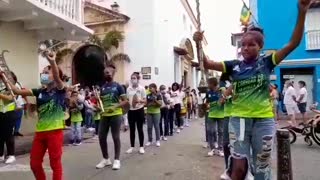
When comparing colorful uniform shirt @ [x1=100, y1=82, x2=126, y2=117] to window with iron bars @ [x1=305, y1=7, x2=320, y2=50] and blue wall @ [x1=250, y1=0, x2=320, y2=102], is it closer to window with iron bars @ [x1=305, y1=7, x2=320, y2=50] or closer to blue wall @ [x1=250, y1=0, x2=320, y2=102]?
blue wall @ [x1=250, y1=0, x2=320, y2=102]

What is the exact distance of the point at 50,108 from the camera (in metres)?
6.14

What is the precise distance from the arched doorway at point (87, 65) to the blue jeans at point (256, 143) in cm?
2044

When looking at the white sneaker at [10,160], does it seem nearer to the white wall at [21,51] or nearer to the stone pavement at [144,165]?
the stone pavement at [144,165]

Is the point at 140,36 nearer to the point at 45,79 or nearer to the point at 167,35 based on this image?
the point at 167,35

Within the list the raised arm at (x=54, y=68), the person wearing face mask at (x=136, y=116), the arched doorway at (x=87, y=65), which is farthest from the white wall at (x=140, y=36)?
the raised arm at (x=54, y=68)

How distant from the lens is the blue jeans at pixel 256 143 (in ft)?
14.6

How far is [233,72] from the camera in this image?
470 cm

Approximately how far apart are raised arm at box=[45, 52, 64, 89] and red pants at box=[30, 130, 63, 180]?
64cm

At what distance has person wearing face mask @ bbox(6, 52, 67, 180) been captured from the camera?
5.93 m

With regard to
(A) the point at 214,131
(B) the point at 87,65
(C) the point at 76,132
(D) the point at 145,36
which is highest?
(D) the point at 145,36

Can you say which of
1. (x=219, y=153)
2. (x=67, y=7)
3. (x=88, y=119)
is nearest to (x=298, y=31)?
(x=219, y=153)

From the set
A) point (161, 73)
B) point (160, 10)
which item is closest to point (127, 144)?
point (161, 73)

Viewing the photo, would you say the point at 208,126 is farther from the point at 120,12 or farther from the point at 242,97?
the point at 120,12

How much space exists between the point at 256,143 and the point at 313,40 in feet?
71.6
